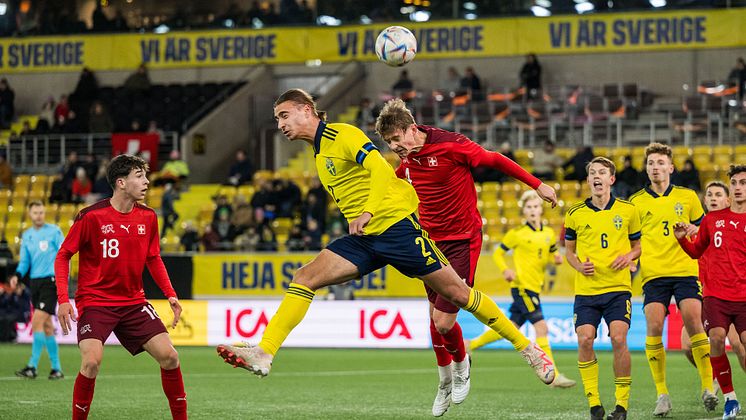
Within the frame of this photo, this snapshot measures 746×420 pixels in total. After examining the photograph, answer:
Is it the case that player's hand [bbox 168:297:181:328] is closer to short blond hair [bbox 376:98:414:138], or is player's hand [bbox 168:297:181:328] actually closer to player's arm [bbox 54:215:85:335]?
player's arm [bbox 54:215:85:335]

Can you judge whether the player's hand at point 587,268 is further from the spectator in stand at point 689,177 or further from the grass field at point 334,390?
the spectator in stand at point 689,177

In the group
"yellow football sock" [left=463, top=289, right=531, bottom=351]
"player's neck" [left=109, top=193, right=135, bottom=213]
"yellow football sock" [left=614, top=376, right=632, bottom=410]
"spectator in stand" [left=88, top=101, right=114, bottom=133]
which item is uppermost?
"spectator in stand" [left=88, top=101, right=114, bottom=133]

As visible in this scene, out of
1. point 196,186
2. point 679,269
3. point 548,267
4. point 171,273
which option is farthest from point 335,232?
point 679,269

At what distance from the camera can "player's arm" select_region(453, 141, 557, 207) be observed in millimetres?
8859

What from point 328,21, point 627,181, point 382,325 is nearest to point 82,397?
point 382,325

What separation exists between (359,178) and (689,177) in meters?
14.8

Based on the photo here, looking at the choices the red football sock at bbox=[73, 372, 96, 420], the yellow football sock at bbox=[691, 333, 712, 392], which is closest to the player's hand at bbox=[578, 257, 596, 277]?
the yellow football sock at bbox=[691, 333, 712, 392]

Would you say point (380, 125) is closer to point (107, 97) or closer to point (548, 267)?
point (548, 267)

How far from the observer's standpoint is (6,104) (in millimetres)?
33719

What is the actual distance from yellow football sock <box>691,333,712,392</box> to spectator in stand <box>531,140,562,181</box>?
14.2 metres

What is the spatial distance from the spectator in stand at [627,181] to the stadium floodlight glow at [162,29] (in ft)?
51.9

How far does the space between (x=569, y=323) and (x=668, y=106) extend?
1008cm

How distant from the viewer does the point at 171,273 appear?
2317cm

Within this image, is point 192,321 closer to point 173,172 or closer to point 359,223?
point 173,172
